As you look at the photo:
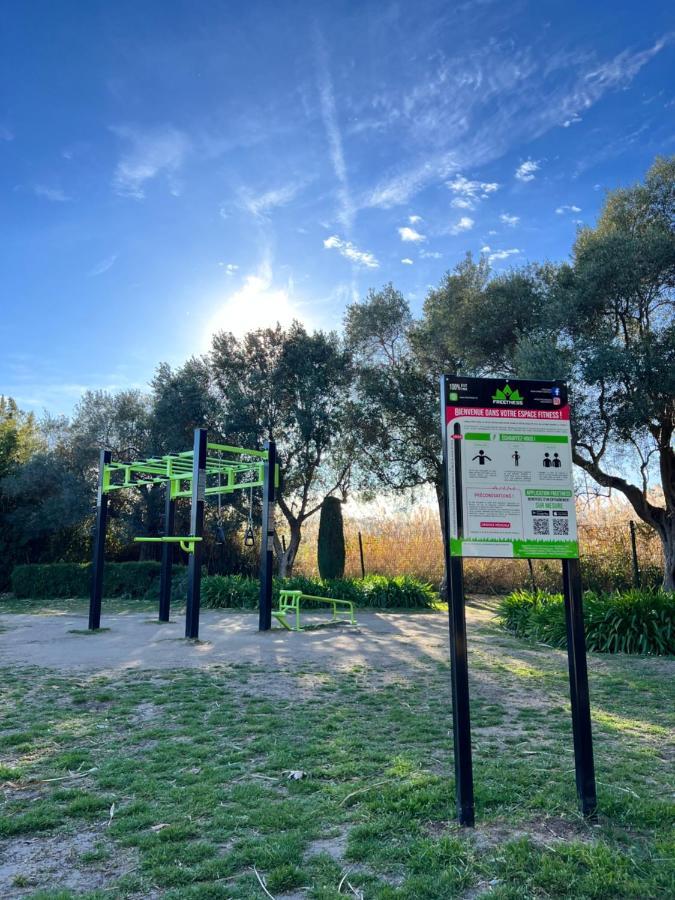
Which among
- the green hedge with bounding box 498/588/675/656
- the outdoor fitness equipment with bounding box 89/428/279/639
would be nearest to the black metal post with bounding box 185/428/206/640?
the outdoor fitness equipment with bounding box 89/428/279/639

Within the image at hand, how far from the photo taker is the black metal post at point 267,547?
9.50m

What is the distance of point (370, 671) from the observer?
6.47 m

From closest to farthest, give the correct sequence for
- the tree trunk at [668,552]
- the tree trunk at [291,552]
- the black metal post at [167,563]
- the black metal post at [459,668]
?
the black metal post at [459,668], the black metal post at [167,563], the tree trunk at [668,552], the tree trunk at [291,552]

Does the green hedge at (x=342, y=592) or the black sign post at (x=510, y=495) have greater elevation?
the black sign post at (x=510, y=495)

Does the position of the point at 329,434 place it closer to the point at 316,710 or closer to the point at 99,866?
the point at 316,710

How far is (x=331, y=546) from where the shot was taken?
53.0 ft

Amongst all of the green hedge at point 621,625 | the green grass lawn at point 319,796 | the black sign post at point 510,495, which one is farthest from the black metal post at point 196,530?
the black sign post at point 510,495

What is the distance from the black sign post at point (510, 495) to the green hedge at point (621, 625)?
4673 mm

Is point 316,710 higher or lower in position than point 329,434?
lower

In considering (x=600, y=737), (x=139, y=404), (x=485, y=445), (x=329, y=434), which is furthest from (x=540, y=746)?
(x=139, y=404)

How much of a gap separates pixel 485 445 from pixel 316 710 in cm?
273

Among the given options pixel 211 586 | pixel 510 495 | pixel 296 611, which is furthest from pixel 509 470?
pixel 211 586

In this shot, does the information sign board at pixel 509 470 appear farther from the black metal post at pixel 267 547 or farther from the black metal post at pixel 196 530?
the black metal post at pixel 267 547

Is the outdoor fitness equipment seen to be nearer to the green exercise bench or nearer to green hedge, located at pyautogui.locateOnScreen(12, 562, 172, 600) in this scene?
the green exercise bench
